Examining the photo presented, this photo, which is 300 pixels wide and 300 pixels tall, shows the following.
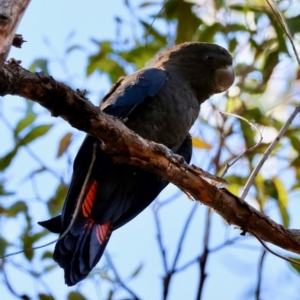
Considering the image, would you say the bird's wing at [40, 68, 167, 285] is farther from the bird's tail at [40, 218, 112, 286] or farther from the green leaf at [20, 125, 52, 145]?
the green leaf at [20, 125, 52, 145]

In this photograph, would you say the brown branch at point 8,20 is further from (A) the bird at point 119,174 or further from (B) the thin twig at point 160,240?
(B) the thin twig at point 160,240

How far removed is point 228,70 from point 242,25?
470mm

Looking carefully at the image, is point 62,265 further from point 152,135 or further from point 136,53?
point 136,53

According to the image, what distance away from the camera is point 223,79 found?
3137 millimetres

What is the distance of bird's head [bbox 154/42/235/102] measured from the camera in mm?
3117

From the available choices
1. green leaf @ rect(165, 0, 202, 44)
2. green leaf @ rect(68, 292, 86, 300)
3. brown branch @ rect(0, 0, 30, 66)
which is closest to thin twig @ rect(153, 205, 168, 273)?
green leaf @ rect(68, 292, 86, 300)

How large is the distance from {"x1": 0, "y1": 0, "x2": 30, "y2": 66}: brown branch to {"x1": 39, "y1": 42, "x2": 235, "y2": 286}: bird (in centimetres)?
110

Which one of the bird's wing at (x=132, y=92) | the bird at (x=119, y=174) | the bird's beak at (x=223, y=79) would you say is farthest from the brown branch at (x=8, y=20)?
the bird's beak at (x=223, y=79)

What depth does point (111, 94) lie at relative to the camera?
2846 mm

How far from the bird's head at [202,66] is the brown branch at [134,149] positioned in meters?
0.94

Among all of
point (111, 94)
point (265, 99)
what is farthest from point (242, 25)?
point (111, 94)

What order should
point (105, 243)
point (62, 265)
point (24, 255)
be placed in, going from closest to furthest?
1. point (62, 265)
2. point (105, 243)
3. point (24, 255)

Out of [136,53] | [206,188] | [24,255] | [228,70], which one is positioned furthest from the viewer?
[136,53]

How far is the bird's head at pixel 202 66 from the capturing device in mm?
3117
